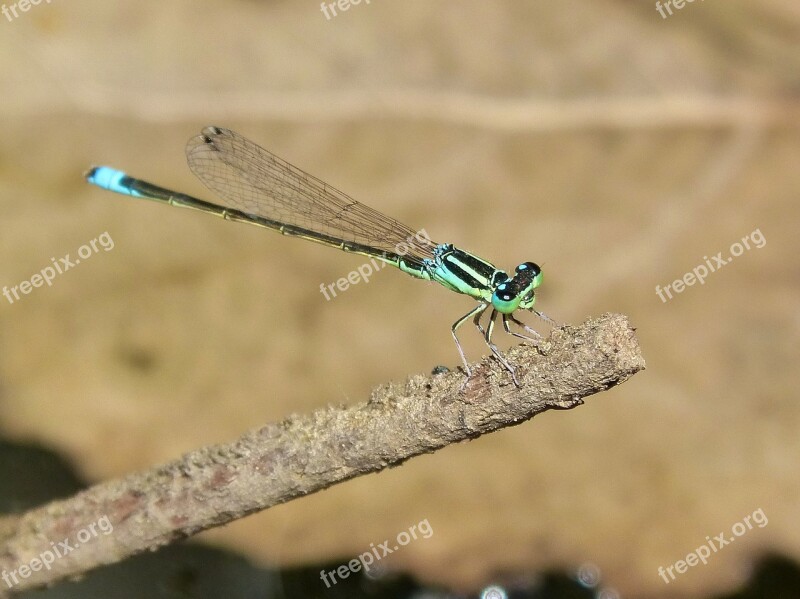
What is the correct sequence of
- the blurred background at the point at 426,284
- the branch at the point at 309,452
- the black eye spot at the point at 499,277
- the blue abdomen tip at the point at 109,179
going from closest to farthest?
the branch at the point at 309,452 → the black eye spot at the point at 499,277 → the blurred background at the point at 426,284 → the blue abdomen tip at the point at 109,179

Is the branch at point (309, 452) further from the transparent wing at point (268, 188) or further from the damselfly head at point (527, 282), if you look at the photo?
the transparent wing at point (268, 188)

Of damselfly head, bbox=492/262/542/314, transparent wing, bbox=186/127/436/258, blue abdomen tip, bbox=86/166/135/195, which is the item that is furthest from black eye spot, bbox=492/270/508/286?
blue abdomen tip, bbox=86/166/135/195

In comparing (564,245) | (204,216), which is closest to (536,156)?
(564,245)

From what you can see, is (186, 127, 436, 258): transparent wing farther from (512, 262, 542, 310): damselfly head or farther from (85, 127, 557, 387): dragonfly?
(512, 262, 542, 310): damselfly head

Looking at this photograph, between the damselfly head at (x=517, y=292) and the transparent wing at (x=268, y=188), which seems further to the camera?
the transparent wing at (x=268, y=188)

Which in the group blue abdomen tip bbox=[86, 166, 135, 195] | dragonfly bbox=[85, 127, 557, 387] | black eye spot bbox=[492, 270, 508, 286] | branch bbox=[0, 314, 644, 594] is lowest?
branch bbox=[0, 314, 644, 594]

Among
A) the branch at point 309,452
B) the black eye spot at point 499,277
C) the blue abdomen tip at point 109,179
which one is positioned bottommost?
the branch at point 309,452

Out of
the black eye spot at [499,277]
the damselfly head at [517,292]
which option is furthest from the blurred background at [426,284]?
the damselfly head at [517,292]

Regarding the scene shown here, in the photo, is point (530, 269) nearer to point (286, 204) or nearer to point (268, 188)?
point (286, 204)
